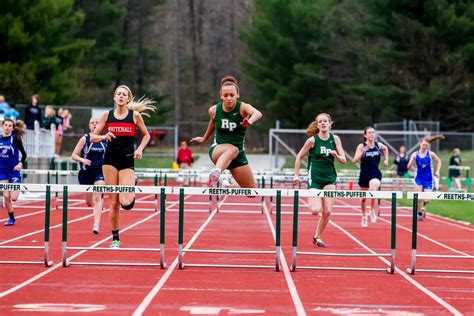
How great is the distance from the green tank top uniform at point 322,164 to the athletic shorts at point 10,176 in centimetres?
578

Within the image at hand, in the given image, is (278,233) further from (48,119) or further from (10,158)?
(48,119)

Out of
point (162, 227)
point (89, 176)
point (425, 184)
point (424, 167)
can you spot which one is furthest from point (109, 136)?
point (425, 184)

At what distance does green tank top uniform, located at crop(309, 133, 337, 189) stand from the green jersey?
2.77 meters

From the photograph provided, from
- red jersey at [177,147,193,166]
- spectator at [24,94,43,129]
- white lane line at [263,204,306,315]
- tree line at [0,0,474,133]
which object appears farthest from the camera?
tree line at [0,0,474,133]

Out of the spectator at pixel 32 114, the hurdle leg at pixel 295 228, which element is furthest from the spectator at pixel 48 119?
the hurdle leg at pixel 295 228

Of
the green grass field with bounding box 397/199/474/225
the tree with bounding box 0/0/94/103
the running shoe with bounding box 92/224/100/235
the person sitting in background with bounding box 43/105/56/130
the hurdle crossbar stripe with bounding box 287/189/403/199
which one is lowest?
the running shoe with bounding box 92/224/100/235

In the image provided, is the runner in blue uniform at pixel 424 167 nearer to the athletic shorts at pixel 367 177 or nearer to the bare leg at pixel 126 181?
the athletic shorts at pixel 367 177

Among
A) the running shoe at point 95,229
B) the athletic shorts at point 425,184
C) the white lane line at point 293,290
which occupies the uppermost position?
the athletic shorts at point 425,184

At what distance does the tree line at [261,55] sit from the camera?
40.4 metres

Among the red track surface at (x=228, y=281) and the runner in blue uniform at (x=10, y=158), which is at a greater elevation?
the runner in blue uniform at (x=10, y=158)

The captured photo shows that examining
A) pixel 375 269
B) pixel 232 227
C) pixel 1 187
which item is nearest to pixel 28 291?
pixel 1 187

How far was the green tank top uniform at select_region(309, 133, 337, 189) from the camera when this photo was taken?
1259 centimetres

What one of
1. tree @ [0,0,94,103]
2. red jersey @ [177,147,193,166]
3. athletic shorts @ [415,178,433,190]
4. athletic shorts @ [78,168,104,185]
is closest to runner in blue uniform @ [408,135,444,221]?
athletic shorts @ [415,178,433,190]

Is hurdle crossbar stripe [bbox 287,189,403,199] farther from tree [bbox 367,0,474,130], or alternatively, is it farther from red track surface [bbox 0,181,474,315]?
tree [bbox 367,0,474,130]
